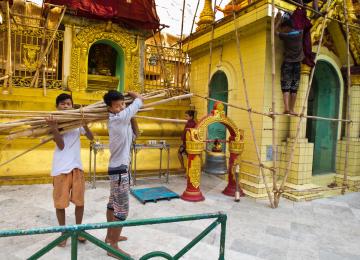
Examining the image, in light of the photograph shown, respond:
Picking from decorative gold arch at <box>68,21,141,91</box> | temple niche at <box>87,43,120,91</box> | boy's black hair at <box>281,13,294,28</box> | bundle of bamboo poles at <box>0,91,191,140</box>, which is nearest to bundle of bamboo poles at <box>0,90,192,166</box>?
bundle of bamboo poles at <box>0,91,191,140</box>

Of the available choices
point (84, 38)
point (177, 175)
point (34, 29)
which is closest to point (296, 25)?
point (177, 175)

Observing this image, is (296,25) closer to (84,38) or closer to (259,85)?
(259,85)

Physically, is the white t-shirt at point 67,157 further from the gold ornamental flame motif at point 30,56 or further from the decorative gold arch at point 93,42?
the gold ornamental flame motif at point 30,56

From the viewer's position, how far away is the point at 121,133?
327 centimetres

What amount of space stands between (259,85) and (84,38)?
234 inches

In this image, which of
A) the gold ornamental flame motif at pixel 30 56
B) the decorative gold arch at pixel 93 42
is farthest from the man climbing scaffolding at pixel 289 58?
the gold ornamental flame motif at pixel 30 56

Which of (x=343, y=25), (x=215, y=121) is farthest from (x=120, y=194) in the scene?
(x=343, y=25)

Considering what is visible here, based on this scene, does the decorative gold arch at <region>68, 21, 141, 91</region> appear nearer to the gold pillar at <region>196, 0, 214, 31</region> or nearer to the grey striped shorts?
the gold pillar at <region>196, 0, 214, 31</region>

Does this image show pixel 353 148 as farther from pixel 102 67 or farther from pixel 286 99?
pixel 102 67

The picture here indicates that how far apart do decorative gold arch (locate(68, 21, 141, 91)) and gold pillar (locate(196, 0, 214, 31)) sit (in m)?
2.42

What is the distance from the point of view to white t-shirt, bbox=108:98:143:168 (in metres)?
3.19

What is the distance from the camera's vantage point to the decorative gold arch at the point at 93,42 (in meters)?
9.26

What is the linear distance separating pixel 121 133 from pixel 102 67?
9.15 meters

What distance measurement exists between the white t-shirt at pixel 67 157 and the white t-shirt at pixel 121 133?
577mm
